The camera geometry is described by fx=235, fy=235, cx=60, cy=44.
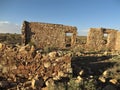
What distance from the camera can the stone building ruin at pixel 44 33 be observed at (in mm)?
16312

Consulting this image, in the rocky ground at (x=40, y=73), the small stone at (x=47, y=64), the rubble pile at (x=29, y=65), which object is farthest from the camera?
the small stone at (x=47, y=64)

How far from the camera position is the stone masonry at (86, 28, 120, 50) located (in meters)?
18.5

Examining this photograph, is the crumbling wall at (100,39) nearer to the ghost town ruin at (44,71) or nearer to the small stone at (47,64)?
the ghost town ruin at (44,71)

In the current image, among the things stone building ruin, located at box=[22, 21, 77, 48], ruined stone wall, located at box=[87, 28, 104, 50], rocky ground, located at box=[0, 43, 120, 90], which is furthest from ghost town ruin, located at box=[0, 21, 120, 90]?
ruined stone wall, located at box=[87, 28, 104, 50]

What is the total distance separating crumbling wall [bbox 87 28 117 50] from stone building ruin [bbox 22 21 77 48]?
1.87 meters

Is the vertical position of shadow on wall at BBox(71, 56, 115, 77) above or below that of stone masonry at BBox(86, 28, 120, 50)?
below

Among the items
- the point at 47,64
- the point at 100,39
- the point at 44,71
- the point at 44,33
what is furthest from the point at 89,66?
the point at 100,39

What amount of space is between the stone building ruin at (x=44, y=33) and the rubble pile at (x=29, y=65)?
7.08 meters

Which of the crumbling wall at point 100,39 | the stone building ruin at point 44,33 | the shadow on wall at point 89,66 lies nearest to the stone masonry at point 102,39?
the crumbling wall at point 100,39

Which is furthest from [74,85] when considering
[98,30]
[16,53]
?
[98,30]

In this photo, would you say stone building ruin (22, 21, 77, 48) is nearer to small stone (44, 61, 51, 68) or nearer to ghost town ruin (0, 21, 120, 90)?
ghost town ruin (0, 21, 120, 90)

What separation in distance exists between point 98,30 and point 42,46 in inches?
196

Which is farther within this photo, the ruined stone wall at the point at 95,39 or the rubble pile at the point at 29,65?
the ruined stone wall at the point at 95,39

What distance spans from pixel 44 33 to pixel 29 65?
8.10 m
